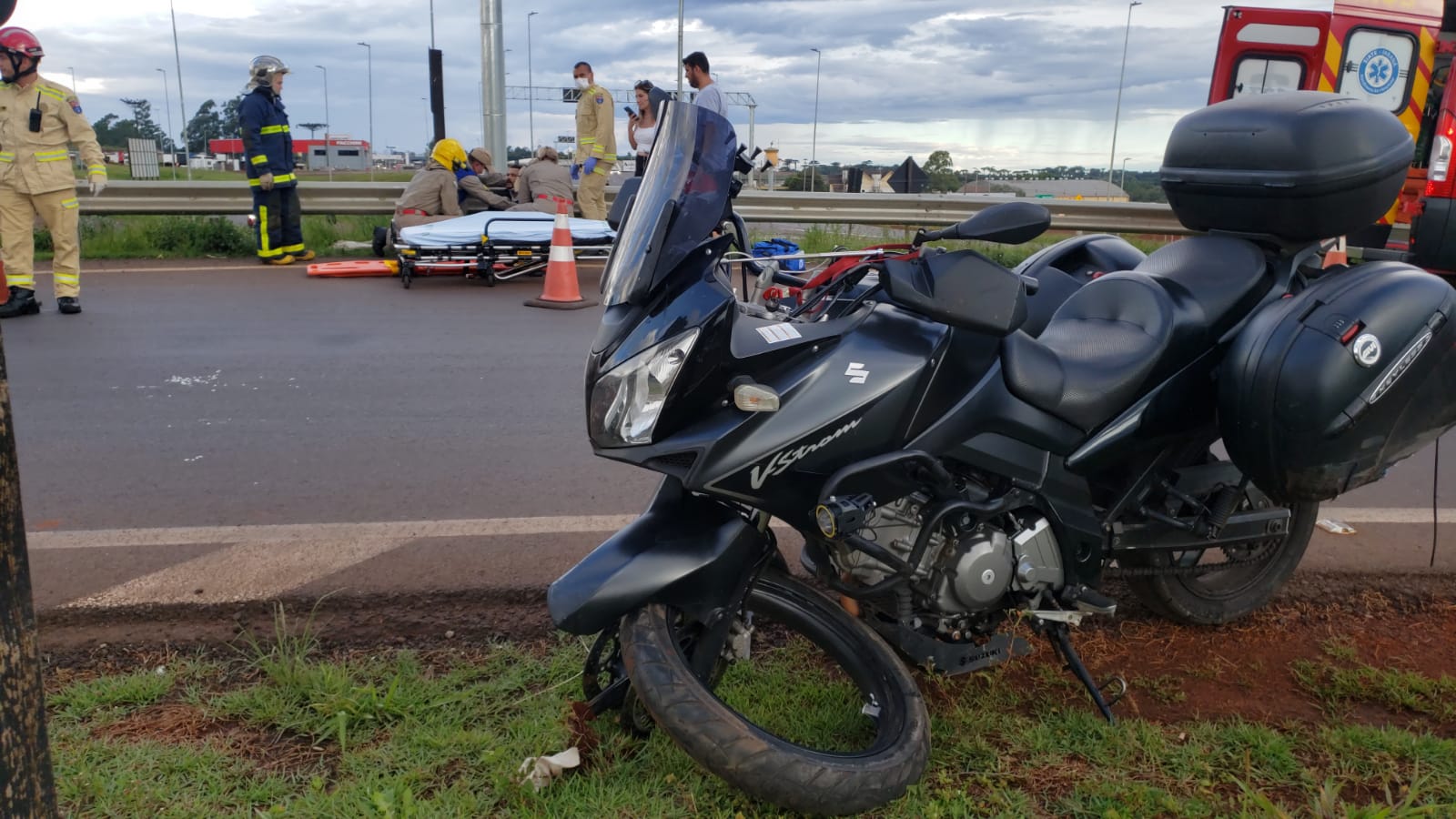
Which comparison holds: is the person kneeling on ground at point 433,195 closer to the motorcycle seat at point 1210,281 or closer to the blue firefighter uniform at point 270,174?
the blue firefighter uniform at point 270,174

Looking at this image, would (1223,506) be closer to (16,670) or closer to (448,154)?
(16,670)

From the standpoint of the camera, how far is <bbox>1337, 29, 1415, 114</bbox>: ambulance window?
9.57 m

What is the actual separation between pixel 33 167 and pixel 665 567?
8.57 meters

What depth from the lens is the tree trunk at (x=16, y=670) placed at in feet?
5.73

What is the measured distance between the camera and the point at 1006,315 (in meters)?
2.36

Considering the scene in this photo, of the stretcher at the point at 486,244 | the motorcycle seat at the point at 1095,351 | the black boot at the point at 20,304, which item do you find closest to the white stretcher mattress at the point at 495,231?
the stretcher at the point at 486,244

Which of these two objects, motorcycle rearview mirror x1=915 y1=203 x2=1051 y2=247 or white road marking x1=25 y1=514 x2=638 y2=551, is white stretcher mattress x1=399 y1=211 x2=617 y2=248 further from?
motorcycle rearview mirror x1=915 y1=203 x2=1051 y2=247

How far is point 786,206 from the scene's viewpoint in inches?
514

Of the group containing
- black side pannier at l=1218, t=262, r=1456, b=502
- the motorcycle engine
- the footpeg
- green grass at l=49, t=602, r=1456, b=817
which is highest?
black side pannier at l=1218, t=262, r=1456, b=502

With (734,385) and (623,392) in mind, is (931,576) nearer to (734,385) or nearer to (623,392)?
(734,385)

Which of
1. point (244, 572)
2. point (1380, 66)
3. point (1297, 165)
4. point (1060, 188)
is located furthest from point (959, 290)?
point (1060, 188)

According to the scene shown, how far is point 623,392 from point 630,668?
569 mm

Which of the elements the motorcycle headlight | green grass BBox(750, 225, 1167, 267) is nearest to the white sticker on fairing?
the motorcycle headlight

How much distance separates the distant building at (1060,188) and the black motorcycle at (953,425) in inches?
397
